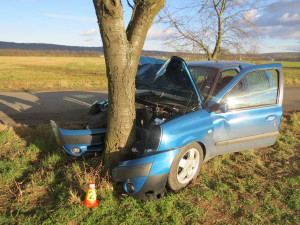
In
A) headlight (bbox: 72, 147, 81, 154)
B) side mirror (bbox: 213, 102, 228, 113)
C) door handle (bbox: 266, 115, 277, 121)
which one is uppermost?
side mirror (bbox: 213, 102, 228, 113)

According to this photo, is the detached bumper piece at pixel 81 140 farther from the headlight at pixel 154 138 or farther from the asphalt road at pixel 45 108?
the asphalt road at pixel 45 108

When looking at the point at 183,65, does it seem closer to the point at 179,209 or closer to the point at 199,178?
the point at 199,178

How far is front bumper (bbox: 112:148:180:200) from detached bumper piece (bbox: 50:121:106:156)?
1053 millimetres

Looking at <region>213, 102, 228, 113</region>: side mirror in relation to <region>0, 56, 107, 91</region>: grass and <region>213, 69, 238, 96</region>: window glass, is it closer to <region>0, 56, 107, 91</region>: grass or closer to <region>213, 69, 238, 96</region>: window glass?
<region>213, 69, 238, 96</region>: window glass

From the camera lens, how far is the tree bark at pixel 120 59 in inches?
125

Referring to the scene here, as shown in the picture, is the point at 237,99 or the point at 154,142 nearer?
the point at 154,142

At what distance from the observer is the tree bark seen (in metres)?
3.18

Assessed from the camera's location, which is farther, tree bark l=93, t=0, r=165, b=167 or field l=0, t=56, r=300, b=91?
field l=0, t=56, r=300, b=91

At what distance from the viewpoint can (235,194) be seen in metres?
3.35

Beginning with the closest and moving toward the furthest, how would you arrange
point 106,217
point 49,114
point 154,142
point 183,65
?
point 106,217
point 154,142
point 183,65
point 49,114

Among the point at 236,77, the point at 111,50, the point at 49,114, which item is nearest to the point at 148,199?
the point at 111,50

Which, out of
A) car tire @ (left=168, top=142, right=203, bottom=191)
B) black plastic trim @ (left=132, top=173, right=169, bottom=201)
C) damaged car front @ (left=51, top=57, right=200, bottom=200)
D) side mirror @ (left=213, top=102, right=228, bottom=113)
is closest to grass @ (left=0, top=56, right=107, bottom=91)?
damaged car front @ (left=51, top=57, right=200, bottom=200)

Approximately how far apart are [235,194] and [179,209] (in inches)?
35.1

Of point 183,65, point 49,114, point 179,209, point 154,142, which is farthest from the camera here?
point 49,114
